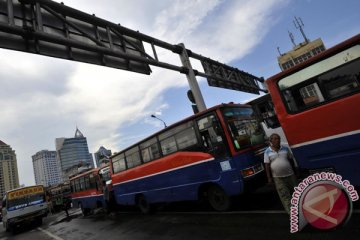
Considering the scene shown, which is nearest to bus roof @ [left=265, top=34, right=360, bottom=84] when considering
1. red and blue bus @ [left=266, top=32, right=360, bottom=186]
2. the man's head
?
red and blue bus @ [left=266, top=32, right=360, bottom=186]

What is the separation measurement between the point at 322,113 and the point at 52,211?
102 feet

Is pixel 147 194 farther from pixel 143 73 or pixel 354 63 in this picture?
pixel 354 63

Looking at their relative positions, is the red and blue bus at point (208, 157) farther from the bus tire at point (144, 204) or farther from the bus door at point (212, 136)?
the bus tire at point (144, 204)

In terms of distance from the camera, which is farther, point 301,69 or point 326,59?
point 301,69

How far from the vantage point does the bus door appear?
784 cm

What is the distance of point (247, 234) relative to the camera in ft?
18.7

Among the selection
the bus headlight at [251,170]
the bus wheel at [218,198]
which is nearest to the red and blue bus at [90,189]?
the bus wheel at [218,198]

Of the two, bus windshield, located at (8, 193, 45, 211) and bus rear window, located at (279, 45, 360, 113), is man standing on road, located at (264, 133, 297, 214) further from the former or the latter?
bus windshield, located at (8, 193, 45, 211)

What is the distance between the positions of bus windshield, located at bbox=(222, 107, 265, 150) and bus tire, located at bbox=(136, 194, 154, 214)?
18.1 feet

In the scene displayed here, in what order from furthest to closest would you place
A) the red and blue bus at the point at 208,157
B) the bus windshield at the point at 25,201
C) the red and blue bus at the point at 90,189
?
the bus windshield at the point at 25,201 → the red and blue bus at the point at 90,189 → the red and blue bus at the point at 208,157

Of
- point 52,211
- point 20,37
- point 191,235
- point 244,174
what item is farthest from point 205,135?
point 52,211

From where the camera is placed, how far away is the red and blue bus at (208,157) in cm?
768

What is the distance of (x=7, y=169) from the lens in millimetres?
119688

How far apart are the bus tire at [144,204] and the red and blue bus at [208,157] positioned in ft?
1.79
